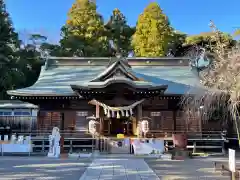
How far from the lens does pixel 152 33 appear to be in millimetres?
31047

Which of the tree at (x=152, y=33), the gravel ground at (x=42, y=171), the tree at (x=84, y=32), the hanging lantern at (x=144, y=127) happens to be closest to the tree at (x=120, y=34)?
the tree at (x=84, y=32)

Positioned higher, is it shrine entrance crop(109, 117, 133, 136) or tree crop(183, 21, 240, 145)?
tree crop(183, 21, 240, 145)

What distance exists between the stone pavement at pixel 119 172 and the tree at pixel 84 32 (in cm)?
2298

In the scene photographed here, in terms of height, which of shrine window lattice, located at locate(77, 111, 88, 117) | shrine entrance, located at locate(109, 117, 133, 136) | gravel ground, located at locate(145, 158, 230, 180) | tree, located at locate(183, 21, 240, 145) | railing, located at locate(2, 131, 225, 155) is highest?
tree, located at locate(183, 21, 240, 145)

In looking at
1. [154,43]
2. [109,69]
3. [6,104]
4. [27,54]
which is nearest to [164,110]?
[109,69]

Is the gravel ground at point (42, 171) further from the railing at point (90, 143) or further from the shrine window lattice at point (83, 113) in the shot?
the shrine window lattice at point (83, 113)

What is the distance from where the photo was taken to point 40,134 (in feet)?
53.5

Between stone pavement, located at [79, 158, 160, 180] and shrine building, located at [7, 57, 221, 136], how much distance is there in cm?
439

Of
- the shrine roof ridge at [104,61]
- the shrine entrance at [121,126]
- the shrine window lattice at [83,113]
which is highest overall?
the shrine roof ridge at [104,61]

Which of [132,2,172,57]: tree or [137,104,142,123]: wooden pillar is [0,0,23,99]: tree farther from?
[137,104,142,123]: wooden pillar

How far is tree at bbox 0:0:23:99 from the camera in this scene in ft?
82.4

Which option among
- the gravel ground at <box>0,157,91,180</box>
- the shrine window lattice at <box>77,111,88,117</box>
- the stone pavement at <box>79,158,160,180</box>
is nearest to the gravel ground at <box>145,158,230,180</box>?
the stone pavement at <box>79,158,160,180</box>

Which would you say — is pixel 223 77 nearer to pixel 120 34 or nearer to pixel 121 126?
pixel 121 126

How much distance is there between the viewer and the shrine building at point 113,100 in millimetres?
14289
